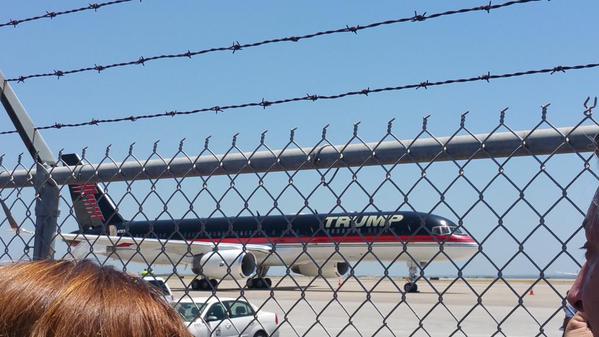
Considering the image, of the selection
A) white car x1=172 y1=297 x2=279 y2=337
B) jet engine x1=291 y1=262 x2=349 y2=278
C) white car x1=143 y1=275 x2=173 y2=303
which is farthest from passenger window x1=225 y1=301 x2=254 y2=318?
white car x1=143 y1=275 x2=173 y2=303

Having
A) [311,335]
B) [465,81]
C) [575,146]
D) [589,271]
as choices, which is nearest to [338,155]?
[465,81]

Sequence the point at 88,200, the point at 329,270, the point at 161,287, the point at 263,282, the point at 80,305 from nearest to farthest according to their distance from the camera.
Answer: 1. the point at 80,305
2. the point at 161,287
3. the point at 88,200
4. the point at 263,282
5. the point at 329,270

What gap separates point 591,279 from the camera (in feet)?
4.57

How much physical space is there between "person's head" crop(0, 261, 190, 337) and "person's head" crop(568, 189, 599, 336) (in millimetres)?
683

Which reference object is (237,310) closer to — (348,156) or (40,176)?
(40,176)

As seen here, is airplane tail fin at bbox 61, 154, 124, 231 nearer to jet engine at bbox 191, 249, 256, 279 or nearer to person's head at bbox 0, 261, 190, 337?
jet engine at bbox 191, 249, 256, 279

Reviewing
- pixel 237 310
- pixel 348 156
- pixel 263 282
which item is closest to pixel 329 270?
pixel 237 310

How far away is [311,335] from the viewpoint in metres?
14.7

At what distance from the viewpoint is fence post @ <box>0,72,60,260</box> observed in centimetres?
356

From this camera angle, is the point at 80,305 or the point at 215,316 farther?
the point at 215,316

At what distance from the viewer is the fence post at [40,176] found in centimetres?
356

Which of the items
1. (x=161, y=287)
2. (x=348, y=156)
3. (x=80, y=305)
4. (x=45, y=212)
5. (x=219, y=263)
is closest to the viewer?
(x=80, y=305)

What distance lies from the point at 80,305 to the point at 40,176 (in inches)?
96.5

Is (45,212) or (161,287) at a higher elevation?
(45,212)
